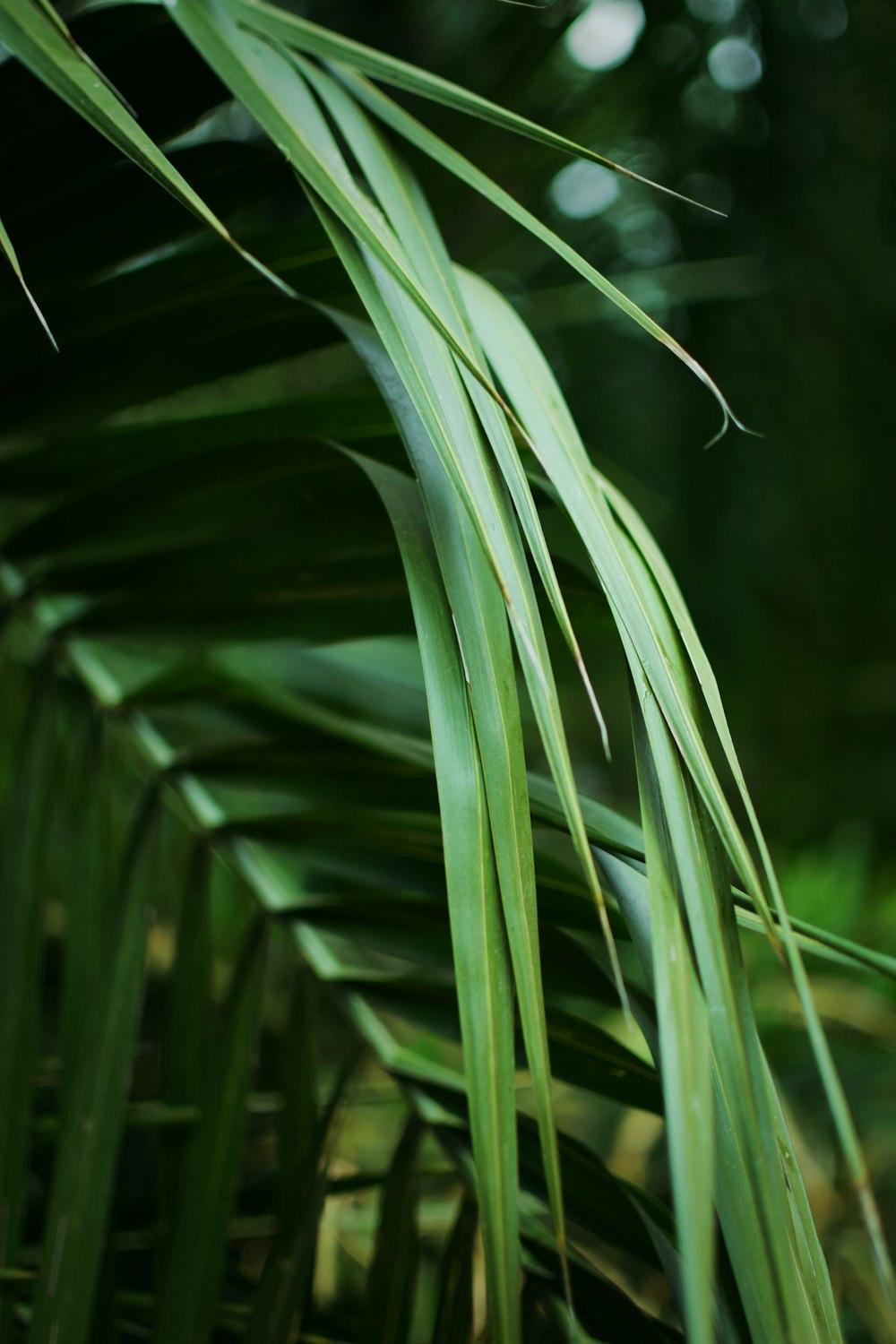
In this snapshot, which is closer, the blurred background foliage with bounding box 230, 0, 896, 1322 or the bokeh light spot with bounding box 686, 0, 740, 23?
the bokeh light spot with bounding box 686, 0, 740, 23

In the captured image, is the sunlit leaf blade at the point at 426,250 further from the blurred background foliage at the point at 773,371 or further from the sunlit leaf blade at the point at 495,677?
the blurred background foliage at the point at 773,371

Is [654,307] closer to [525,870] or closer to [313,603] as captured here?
[313,603]

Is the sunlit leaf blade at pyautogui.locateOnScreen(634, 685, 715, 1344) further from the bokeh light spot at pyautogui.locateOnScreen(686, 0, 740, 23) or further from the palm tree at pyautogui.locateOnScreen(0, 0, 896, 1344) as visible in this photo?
the bokeh light spot at pyautogui.locateOnScreen(686, 0, 740, 23)

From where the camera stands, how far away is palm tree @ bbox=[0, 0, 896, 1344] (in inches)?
7.0

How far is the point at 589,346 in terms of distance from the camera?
1.13 meters

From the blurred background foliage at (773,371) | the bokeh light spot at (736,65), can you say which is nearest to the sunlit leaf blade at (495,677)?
the blurred background foliage at (773,371)

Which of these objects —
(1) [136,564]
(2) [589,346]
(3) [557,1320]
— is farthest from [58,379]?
(2) [589,346]

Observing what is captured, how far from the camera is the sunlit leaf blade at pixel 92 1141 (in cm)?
27

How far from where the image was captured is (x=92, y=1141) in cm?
30

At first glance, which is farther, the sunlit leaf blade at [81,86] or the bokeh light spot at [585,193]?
the bokeh light spot at [585,193]

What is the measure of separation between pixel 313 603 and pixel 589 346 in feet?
2.92

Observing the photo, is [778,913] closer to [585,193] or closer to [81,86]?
[81,86]

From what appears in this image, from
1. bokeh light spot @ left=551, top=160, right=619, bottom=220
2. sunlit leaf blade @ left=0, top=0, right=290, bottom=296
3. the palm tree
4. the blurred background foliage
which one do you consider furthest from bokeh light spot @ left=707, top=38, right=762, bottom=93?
sunlit leaf blade @ left=0, top=0, right=290, bottom=296

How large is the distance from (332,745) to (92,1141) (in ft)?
0.47
